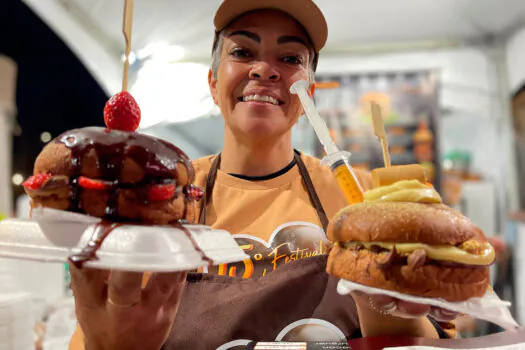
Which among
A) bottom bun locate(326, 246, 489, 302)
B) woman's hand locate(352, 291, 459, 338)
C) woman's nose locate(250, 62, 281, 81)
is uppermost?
woman's nose locate(250, 62, 281, 81)

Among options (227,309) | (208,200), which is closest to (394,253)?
(227,309)

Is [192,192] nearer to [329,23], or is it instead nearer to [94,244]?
[94,244]

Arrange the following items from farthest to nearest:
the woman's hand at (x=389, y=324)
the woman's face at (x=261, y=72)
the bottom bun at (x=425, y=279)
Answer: the woman's face at (x=261, y=72), the woman's hand at (x=389, y=324), the bottom bun at (x=425, y=279)

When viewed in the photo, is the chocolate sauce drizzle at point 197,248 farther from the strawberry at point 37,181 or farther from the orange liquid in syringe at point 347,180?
the orange liquid in syringe at point 347,180

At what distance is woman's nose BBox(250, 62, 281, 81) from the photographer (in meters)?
2.04

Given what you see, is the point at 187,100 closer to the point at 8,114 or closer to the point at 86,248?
the point at 8,114

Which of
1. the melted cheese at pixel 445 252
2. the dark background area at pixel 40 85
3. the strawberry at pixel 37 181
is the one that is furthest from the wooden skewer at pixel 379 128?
the dark background area at pixel 40 85

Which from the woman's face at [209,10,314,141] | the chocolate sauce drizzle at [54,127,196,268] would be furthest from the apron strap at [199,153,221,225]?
the chocolate sauce drizzle at [54,127,196,268]

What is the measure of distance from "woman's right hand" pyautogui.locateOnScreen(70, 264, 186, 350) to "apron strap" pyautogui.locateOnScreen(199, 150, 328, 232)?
2.42 ft

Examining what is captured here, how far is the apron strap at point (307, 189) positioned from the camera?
2.10 m

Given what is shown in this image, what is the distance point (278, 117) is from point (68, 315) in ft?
5.64

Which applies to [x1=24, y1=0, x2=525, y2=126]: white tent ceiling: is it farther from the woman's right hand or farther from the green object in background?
the woman's right hand

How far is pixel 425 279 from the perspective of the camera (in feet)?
3.95

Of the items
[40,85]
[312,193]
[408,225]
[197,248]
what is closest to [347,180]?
[408,225]
